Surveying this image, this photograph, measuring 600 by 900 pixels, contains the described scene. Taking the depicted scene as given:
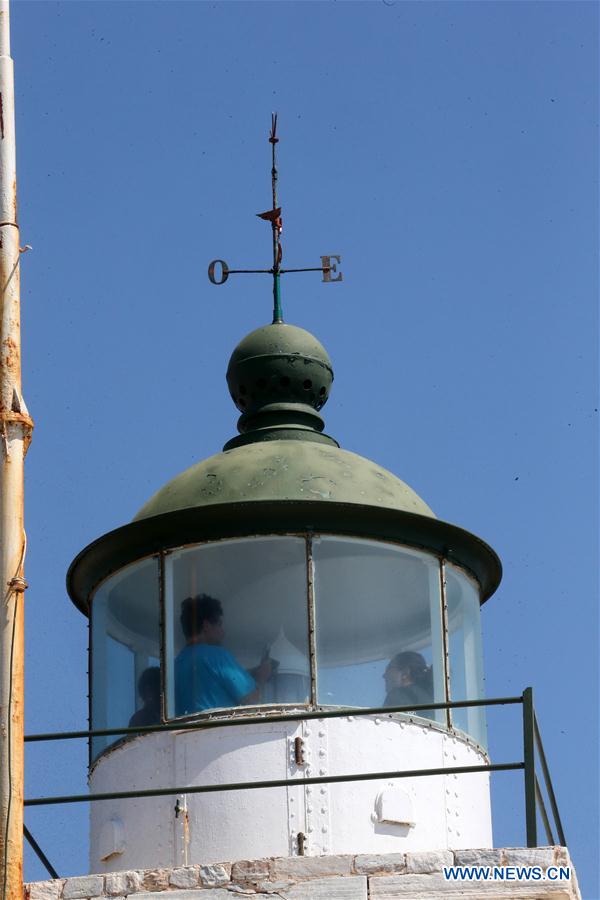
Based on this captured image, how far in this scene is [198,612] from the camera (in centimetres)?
1331

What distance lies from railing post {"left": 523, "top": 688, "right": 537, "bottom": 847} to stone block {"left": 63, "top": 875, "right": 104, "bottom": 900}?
2220mm

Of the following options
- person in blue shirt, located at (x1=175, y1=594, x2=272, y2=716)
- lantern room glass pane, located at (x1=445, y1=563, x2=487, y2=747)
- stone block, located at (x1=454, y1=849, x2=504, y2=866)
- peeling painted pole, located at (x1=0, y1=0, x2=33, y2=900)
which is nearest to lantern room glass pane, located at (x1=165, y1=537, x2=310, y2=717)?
person in blue shirt, located at (x1=175, y1=594, x2=272, y2=716)

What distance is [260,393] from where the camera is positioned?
14.3 meters

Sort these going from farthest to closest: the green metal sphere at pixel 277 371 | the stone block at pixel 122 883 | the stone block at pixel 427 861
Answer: the green metal sphere at pixel 277 371 → the stone block at pixel 122 883 → the stone block at pixel 427 861

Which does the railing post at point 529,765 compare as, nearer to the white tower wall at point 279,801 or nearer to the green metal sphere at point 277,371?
the white tower wall at point 279,801

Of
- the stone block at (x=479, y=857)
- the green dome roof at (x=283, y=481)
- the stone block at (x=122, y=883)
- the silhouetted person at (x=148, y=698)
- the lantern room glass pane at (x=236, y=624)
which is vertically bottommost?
the stone block at (x=122, y=883)

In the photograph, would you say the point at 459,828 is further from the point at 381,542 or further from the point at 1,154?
the point at 1,154

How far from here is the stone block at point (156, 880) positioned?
11.9 m

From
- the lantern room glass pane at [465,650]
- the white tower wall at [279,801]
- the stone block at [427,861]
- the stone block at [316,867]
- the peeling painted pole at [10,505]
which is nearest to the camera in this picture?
the peeling painted pole at [10,505]

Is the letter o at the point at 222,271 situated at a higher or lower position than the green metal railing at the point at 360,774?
higher

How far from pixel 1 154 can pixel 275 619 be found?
317cm

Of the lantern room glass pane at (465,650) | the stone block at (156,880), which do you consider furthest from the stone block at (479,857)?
the lantern room glass pane at (465,650)

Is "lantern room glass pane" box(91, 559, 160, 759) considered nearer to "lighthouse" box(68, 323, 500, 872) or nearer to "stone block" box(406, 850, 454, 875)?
"lighthouse" box(68, 323, 500, 872)

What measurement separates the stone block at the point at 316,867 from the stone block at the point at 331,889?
5cm
